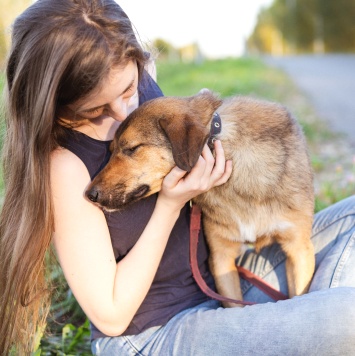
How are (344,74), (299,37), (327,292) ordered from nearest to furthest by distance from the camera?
(327,292)
(344,74)
(299,37)

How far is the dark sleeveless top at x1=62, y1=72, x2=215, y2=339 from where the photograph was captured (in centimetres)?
259

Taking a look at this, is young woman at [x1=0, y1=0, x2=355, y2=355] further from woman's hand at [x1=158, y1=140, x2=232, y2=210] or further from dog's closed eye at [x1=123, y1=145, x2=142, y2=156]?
dog's closed eye at [x1=123, y1=145, x2=142, y2=156]

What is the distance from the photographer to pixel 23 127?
2.45m

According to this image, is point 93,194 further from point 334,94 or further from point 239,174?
point 334,94

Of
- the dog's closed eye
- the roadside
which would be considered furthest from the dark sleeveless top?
the roadside

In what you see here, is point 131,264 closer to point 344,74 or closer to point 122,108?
point 122,108

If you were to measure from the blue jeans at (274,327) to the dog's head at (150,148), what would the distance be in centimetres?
67

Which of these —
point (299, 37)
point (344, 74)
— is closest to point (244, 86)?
point (344, 74)

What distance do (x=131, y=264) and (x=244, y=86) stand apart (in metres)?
10.9

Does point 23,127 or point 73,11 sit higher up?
point 73,11

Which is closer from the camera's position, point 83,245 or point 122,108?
point 83,245

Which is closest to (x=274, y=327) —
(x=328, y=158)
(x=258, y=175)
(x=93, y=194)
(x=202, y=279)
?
(x=202, y=279)

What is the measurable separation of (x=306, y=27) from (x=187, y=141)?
60.7 metres

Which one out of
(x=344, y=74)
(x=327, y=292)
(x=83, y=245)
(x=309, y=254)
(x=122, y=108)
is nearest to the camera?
(x=327, y=292)
